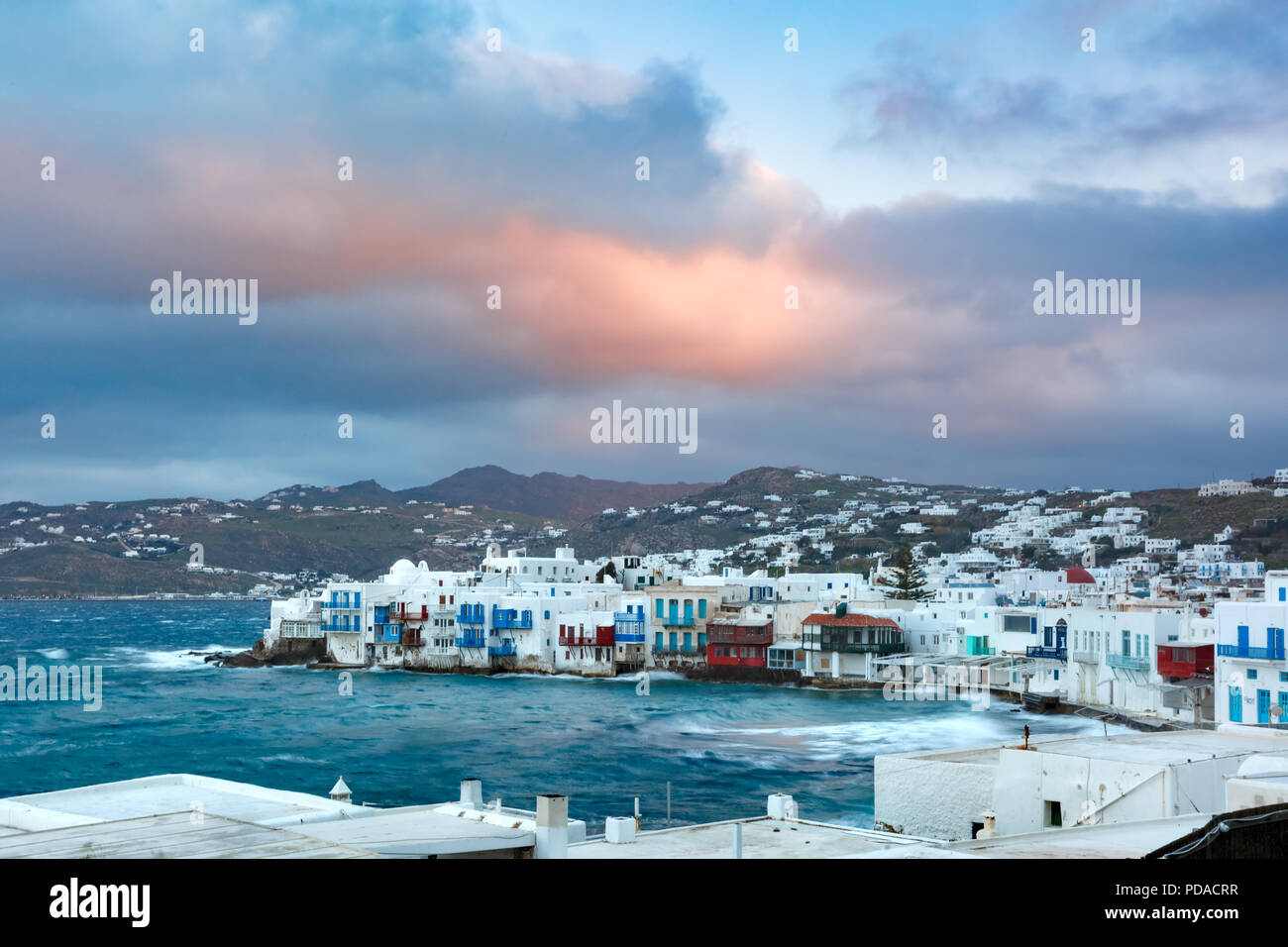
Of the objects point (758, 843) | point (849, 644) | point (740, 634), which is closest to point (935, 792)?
point (758, 843)

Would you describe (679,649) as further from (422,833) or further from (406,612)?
(422,833)

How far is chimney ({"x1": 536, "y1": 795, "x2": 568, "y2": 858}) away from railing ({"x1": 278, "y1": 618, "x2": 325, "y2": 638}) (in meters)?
73.6

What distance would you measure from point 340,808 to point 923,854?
29.4ft

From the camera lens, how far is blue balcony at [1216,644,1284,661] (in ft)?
114

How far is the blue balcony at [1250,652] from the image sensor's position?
34875 mm

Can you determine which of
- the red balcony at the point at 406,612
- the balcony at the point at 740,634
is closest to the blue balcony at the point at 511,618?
the red balcony at the point at 406,612

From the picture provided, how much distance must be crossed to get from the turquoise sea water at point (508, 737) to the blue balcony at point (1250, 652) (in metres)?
8.30

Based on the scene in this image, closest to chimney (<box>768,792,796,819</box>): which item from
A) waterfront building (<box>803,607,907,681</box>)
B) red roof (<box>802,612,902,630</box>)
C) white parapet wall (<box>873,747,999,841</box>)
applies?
white parapet wall (<box>873,747,999,841</box>)

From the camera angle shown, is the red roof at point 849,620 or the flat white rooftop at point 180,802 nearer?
the flat white rooftop at point 180,802

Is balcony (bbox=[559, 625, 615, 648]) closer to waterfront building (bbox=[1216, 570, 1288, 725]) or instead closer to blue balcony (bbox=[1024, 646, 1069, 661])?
blue balcony (bbox=[1024, 646, 1069, 661])

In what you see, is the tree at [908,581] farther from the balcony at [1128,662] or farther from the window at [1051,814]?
the window at [1051,814]
